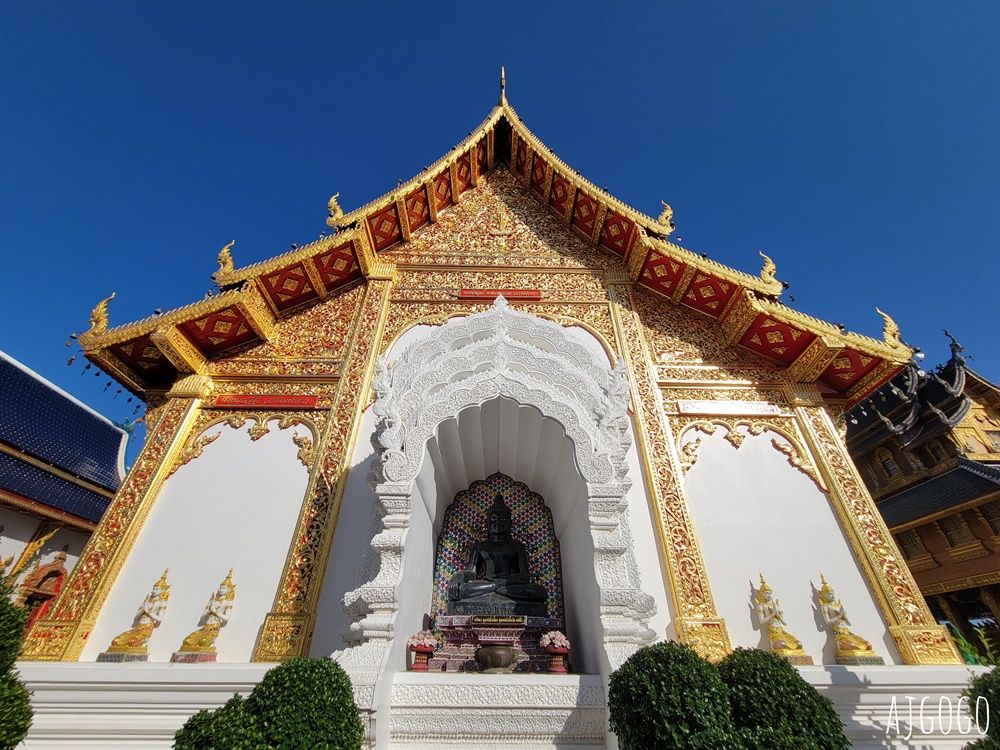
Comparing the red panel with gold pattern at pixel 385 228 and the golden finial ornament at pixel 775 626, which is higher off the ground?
the red panel with gold pattern at pixel 385 228

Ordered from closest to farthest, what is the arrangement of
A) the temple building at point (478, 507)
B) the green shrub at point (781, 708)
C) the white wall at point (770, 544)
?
the green shrub at point (781, 708)
the temple building at point (478, 507)
the white wall at point (770, 544)

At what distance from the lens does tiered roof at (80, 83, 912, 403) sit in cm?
521

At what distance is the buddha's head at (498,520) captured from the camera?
16.1 ft

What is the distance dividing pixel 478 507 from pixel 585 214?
15.8ft

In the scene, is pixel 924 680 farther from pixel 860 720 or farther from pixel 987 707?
pixel 987 707

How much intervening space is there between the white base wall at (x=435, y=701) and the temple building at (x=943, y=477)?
7.81m

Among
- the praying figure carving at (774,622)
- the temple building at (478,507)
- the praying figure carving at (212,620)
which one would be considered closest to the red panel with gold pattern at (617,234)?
the temple building at (478,507)

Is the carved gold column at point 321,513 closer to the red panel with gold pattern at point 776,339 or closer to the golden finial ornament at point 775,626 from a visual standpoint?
the golden finial ornament at point 775,626

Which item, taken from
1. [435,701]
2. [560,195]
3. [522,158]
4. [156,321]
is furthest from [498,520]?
[522,158]

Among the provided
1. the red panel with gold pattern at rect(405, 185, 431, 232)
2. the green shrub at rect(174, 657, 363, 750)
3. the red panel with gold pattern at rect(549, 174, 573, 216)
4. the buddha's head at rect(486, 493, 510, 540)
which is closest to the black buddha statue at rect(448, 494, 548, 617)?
the buddha's head at rect(486, 493, 510, 540)

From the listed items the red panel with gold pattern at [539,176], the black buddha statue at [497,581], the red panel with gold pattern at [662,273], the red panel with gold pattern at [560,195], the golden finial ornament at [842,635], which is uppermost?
the red panel with gold pattern at [539,176]

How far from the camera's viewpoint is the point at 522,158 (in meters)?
8.08

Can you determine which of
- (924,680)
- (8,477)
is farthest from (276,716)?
(8,477)

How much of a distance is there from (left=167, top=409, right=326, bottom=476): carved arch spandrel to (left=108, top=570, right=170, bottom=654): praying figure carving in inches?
54.2
